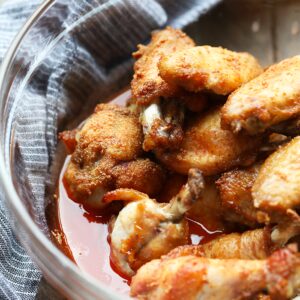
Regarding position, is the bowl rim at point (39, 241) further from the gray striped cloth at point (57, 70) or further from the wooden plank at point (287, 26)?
the wooden plank at point (287, 26)

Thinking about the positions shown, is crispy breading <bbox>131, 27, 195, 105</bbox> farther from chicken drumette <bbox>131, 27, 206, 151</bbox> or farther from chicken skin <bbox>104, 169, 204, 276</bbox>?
chicken skin <bbox>104, 169, 204, 276</bbox>

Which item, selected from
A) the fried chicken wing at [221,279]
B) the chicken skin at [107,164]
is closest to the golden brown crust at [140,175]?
the chicken skin at [107,164]

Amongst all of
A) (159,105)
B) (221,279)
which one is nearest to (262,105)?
(159,105)

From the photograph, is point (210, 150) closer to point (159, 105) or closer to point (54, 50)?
point (159, 105)

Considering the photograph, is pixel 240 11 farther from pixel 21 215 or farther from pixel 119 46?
pixel 21 215

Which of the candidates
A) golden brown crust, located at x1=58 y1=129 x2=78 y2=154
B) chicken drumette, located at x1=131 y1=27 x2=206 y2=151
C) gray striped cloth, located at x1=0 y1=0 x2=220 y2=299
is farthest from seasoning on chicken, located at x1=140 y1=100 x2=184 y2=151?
gray striped cloth, located at x1=0 y1=0 x2=220 y2=299
